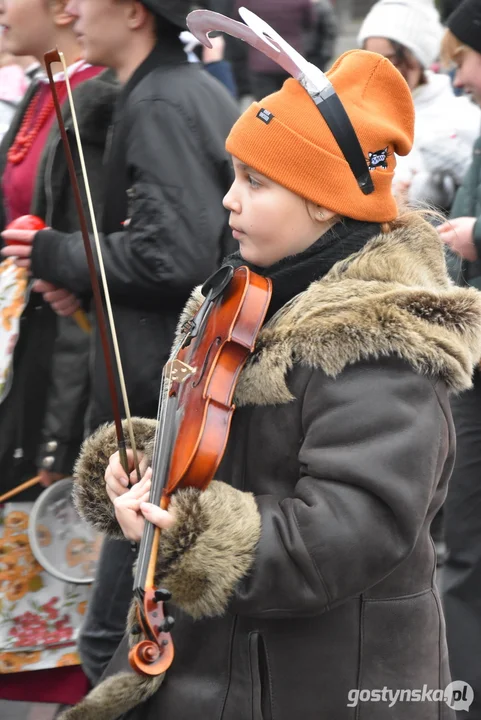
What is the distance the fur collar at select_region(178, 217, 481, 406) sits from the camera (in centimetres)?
203

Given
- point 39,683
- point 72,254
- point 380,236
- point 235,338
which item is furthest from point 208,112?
point 39,683

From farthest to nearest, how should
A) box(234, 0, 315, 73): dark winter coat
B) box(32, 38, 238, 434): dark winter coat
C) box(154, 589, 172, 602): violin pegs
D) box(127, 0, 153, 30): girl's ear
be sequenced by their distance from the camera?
box(234, 0, 315, 73): dark winter coat → box(127, 0, 153, 30): girl's ear → box(32, 38, 238, 434): dark winter coat → box(154, 589, 172, 602): violin pegs

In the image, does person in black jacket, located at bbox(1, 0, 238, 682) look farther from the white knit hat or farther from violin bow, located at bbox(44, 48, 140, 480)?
the white knit hat

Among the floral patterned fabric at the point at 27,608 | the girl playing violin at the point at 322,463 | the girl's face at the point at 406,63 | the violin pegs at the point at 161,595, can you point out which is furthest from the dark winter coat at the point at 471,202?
the violin pegs at the point at 161,595

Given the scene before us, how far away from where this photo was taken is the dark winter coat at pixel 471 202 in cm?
352

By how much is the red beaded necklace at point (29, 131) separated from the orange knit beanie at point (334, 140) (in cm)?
155

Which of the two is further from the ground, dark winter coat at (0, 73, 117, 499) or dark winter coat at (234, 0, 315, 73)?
dark winter coat at (0, 73, 117, 499)

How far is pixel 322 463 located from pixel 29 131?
207 cm

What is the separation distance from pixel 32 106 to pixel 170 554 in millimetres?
2136

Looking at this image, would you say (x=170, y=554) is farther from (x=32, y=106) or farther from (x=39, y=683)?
(x=32, y=106)

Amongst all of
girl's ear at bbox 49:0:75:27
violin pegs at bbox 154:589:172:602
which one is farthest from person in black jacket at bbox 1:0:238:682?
violin pegs at bbox 154:589:172:602

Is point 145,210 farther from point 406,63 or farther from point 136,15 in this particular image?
point 406,63

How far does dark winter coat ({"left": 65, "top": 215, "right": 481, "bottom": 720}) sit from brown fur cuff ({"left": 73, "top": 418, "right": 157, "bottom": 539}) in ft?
0.79

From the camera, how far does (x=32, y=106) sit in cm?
372
